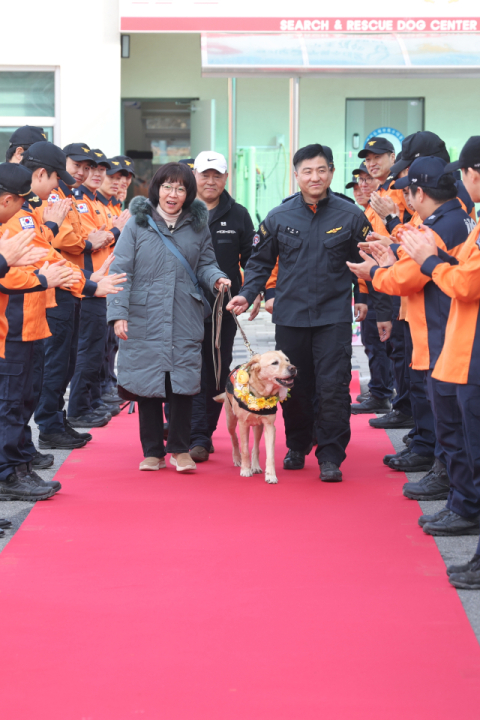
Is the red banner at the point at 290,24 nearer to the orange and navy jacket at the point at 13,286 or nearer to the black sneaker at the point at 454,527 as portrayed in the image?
the orange and navy jacket at the point at 13,286

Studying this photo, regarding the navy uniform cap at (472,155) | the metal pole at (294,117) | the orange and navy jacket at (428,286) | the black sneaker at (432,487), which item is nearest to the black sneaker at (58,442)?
the black sneaker at (432,487)

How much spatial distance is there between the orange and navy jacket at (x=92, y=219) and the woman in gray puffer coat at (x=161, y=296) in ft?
5.01

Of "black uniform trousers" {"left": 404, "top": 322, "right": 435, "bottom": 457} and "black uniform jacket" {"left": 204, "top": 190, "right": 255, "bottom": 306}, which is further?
"black uniform jacket" {"left": 204, "top": 190, "right": 255, "bottom": 306}

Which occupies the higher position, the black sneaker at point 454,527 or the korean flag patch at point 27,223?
the korean flag patch at point 27,223

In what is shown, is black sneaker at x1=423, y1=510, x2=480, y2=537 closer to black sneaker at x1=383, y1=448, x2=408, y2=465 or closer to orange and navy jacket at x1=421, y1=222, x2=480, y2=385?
orange and navy jacket at x1=421, y1=222, x2=480, y2=385

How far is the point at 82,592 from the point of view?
380 cm

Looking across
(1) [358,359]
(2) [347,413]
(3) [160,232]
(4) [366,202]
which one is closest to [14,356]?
(3) [160,232]

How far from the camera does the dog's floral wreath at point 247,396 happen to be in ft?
18.0

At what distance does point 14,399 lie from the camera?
16.4 ft

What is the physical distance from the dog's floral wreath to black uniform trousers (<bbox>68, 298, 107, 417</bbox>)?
2136 millimetres

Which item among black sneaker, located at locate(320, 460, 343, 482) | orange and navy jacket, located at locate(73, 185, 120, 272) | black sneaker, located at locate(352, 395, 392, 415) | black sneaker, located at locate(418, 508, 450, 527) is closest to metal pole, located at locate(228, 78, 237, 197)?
orange and navy jacket, located at locate(73, 185, 120, 272)

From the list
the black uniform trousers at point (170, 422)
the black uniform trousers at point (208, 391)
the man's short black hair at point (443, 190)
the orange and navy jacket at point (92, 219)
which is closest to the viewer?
the man's short black hair at point (443, 190)

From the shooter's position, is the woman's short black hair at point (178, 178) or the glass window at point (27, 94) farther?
the glass window at point (27, 94)

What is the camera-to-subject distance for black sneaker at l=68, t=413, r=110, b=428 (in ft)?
24.0
